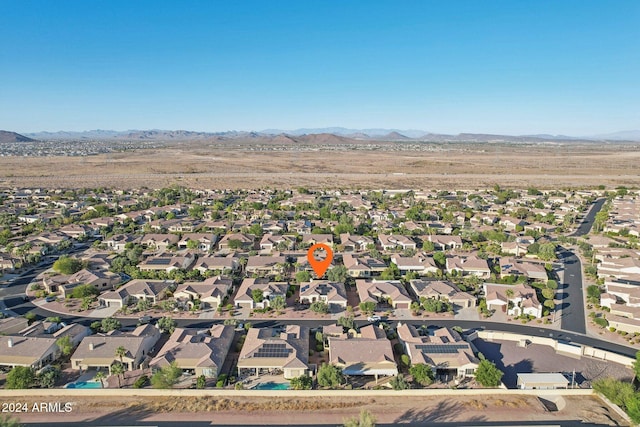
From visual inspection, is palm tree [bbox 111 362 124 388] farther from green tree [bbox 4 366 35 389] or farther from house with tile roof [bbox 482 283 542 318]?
house with tile roof [bbox 482 283 542 318]

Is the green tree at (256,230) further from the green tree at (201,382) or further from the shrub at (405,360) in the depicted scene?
the shrub at (405,360)

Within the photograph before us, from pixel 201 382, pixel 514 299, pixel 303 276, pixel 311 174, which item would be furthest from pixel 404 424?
pixel 311 174

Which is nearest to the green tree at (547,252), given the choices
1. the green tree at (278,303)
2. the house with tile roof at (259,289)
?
Result: the house with tile roof at (259,289)

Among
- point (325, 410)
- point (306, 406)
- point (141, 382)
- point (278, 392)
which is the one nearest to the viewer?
point (325, 410)

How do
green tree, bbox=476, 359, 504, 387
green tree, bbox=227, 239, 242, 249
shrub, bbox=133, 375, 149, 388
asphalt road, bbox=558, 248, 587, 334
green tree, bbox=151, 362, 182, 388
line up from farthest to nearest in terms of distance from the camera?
green tree, bbox=227, 239, 242, 249 → asphalt road, bbox=558, 248, 587, 334 → shrub, bbox=133, 375, 149, 388 → green tree, bbox=476, 359, 504, 387 → green tree, bbox=151, 362, 182, 388

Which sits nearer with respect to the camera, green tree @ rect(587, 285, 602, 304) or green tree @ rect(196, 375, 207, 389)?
green tree @ rect(196, 375, 207, 389)

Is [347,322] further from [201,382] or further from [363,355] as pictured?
[201,382]

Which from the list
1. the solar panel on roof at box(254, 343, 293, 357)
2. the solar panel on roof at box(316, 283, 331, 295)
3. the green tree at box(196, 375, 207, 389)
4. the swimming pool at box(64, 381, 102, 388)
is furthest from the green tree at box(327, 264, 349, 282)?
the swimming pool at box(64, 381, 102, 388)
